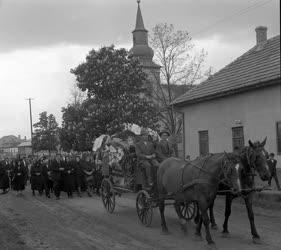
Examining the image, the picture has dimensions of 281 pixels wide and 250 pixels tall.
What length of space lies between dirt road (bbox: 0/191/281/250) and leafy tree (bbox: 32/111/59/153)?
54.5 metres

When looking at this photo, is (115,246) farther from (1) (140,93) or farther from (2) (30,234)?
(1) (140,93)

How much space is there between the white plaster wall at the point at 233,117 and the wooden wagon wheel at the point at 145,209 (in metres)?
9.32

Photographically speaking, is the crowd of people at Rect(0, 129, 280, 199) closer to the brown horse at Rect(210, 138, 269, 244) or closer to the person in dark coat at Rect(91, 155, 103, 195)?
the person in dark coat at Rect(91, 155, 103, 195)

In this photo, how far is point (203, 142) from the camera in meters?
25.6

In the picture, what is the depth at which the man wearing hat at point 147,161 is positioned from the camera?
1225 cm

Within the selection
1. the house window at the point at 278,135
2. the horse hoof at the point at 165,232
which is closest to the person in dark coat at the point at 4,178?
the house window at the point at 278,135

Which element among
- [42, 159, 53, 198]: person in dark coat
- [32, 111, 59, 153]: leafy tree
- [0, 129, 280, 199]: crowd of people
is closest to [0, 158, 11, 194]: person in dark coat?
[0, 129, 280, 199]: crowd of people

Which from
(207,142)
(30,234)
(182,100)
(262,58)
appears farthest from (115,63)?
(30,234)

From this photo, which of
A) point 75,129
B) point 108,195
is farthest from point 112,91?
point 108,195

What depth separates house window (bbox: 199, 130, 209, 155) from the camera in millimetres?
25255

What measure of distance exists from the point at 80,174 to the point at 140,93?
9506mm

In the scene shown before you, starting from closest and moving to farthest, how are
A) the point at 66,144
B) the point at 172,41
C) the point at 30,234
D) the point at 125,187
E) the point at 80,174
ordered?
the point at 30,234 < the point at 125,187 < the point at 80,174 < the point at 66,144 < the point at 172,41

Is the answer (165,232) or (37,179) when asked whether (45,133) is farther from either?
(165,232)

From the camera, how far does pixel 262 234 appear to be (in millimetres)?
10141
